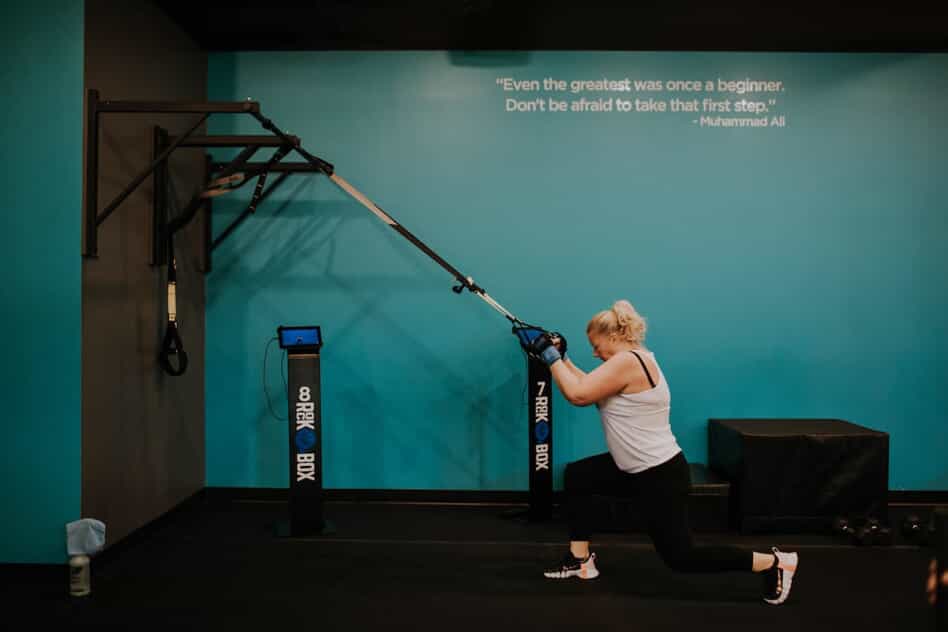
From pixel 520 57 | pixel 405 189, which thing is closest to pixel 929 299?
pixel 520 57

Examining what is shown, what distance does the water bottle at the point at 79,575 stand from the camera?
10.2 ft

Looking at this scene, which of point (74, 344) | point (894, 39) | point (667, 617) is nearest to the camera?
point (667, 617)

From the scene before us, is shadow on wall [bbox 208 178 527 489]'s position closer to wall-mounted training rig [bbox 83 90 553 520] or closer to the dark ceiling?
wall-mounted training rig [bbox 83 90 553 520]

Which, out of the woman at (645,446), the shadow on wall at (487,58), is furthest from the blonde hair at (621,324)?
the shadow on wall at (487,58)

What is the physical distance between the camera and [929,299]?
15.2 feet

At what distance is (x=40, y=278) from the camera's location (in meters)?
3.38

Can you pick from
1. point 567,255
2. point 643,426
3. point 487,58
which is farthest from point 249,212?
point 643,426

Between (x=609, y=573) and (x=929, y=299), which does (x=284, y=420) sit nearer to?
(x=609, y=573)

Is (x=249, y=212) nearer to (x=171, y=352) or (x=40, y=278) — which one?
(x=171, y=352)

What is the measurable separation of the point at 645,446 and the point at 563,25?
2.71 meters

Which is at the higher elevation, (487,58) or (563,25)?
(563,25)

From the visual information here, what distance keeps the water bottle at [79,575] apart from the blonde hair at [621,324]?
2.43m

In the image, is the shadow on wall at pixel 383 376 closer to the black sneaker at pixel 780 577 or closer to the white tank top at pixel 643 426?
the white tank top at pixel 643 426

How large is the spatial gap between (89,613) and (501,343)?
8.79 ft
